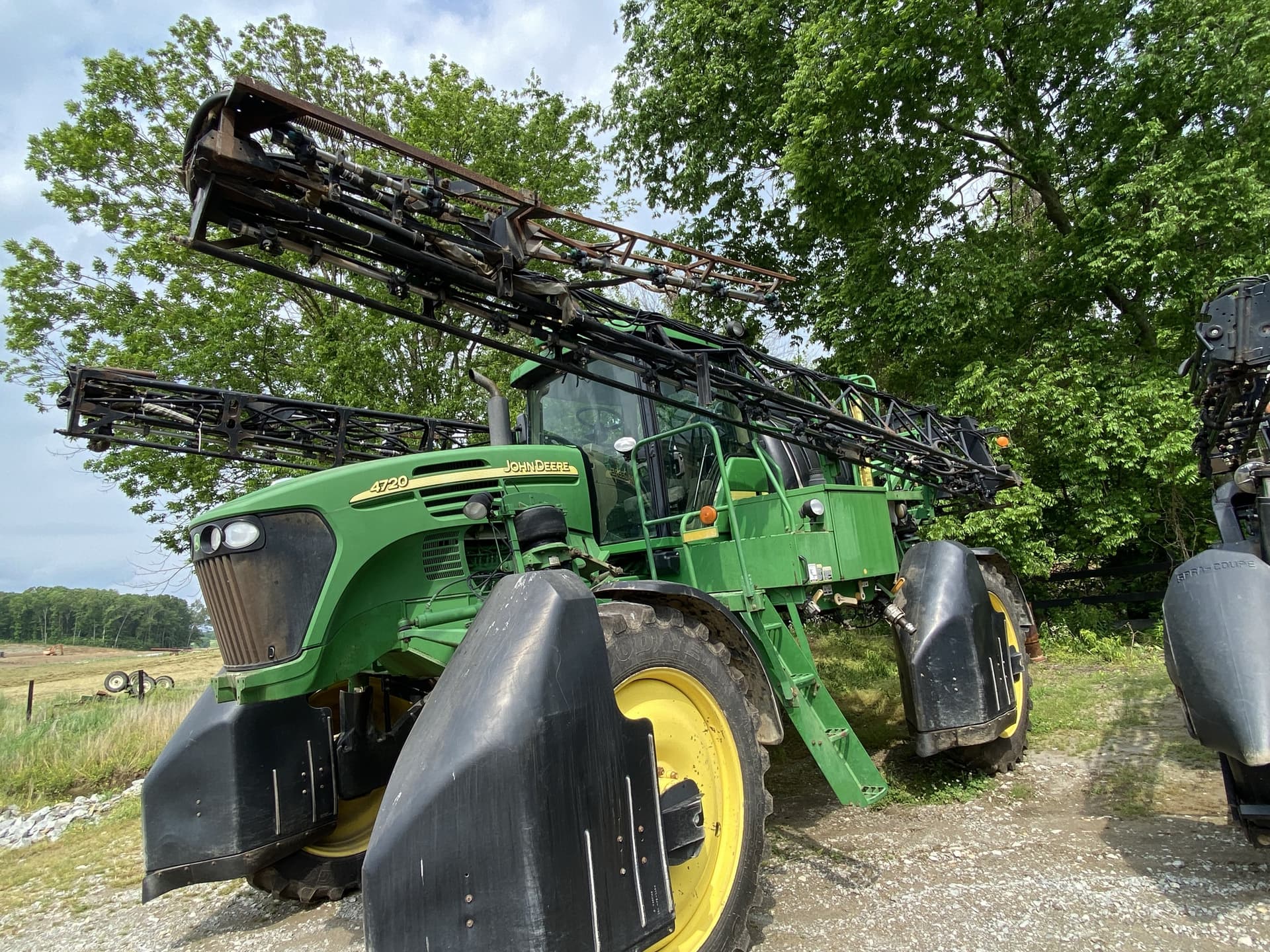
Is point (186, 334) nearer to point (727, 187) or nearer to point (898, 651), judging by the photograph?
point (727, 187)

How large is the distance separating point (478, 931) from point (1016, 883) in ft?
9.59

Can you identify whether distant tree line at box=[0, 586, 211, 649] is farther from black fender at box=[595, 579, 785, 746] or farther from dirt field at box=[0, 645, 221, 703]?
black fender at box=[595, 579, 785, 746]

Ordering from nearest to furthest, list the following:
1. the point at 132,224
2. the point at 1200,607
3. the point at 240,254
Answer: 1. the point at 240,254
2. the point at 1200,607
3. the point at 132,224

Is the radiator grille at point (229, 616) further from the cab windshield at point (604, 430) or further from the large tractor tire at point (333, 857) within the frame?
the cab windshield at point (604, 430)

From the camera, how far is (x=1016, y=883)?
12.4 feet

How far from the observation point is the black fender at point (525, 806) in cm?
224

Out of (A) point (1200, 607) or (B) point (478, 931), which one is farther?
(A) point (1200, 607)

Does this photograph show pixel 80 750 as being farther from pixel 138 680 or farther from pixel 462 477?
pixel 462 477

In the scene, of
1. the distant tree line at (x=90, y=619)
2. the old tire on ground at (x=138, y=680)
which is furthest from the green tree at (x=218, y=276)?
the distant tree line at (x=90, y=619)

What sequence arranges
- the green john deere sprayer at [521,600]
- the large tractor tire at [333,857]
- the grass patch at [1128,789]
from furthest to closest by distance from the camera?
the grass patch at [1128,789] → the large tractor tire at [333,857] → the green john deere sprayer at [521,600]

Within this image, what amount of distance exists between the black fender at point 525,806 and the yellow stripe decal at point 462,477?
887 millimetres

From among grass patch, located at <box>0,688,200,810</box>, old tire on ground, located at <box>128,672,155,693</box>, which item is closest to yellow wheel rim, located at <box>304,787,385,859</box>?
grass patch, located at <box>0,688,200,810</box>

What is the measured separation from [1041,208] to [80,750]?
1556 centimetres

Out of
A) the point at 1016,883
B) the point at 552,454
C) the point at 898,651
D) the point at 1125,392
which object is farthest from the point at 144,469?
the point at 1125,392
